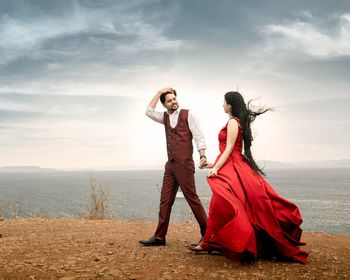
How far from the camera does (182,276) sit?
4340 millimetres

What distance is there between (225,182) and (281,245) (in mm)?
1006

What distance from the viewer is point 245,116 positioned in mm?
5133

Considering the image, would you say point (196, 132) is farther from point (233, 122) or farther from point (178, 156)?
point (233, 122)

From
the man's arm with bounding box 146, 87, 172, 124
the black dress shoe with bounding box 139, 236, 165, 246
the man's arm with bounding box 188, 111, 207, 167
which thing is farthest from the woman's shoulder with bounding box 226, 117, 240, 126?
the black dress shoe with bounding box 139, 236, 165, 246

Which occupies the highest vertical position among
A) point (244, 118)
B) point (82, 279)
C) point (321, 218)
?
point (244, 118)

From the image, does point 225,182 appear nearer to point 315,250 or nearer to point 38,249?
point 315,250

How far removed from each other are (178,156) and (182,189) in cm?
49

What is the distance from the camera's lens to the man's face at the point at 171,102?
19.2 feet

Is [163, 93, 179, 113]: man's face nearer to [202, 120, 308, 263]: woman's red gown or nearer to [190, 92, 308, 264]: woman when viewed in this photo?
[190, 92, 308, 264]: woman

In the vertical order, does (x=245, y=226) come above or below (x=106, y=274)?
above

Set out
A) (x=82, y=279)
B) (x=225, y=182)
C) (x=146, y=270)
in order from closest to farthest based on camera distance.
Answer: (x=82, y=279)
(x=146, y=270)
(x=225, y=182)

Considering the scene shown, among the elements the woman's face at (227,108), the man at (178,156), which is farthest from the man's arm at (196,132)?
the woman's face at (227,108)

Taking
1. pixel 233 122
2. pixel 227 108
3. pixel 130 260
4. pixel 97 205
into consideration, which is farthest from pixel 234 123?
pixel 97 205

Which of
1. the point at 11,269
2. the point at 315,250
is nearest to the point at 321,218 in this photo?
the point at 315,250
